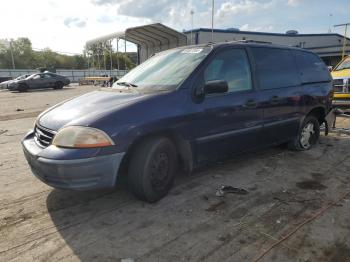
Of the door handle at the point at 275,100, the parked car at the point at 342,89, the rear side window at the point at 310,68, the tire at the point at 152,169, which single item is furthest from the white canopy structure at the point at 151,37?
the tire at the point at 152,169

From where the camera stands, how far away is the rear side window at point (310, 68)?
18.8 ft

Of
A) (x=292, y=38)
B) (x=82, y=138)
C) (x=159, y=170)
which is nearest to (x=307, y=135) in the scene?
(x=159, y=170)

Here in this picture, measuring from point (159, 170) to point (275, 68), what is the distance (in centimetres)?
270

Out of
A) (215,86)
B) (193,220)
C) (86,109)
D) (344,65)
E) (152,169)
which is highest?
(344,65)

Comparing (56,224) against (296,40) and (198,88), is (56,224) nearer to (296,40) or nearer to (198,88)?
(198,88)

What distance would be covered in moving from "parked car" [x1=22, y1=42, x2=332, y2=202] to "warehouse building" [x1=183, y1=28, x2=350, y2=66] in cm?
1961

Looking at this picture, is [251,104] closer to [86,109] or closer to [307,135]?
[307,135]

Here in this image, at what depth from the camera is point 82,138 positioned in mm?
3129

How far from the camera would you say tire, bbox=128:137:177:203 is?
347 centimetres

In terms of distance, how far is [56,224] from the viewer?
3.29m

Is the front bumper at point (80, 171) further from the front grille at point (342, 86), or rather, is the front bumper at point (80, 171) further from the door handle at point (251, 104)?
the front grille at point (342, 86)

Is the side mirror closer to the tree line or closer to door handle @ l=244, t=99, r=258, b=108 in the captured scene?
door handle @ l=244, t=99, r=258, b=108

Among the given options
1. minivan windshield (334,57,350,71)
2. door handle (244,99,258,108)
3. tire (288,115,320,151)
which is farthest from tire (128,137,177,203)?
minivan windshield (334,57,350,71)

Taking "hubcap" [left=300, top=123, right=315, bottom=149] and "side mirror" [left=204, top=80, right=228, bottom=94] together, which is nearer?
"side mirror" [left=204, top=80, right=228, bottom=94]
